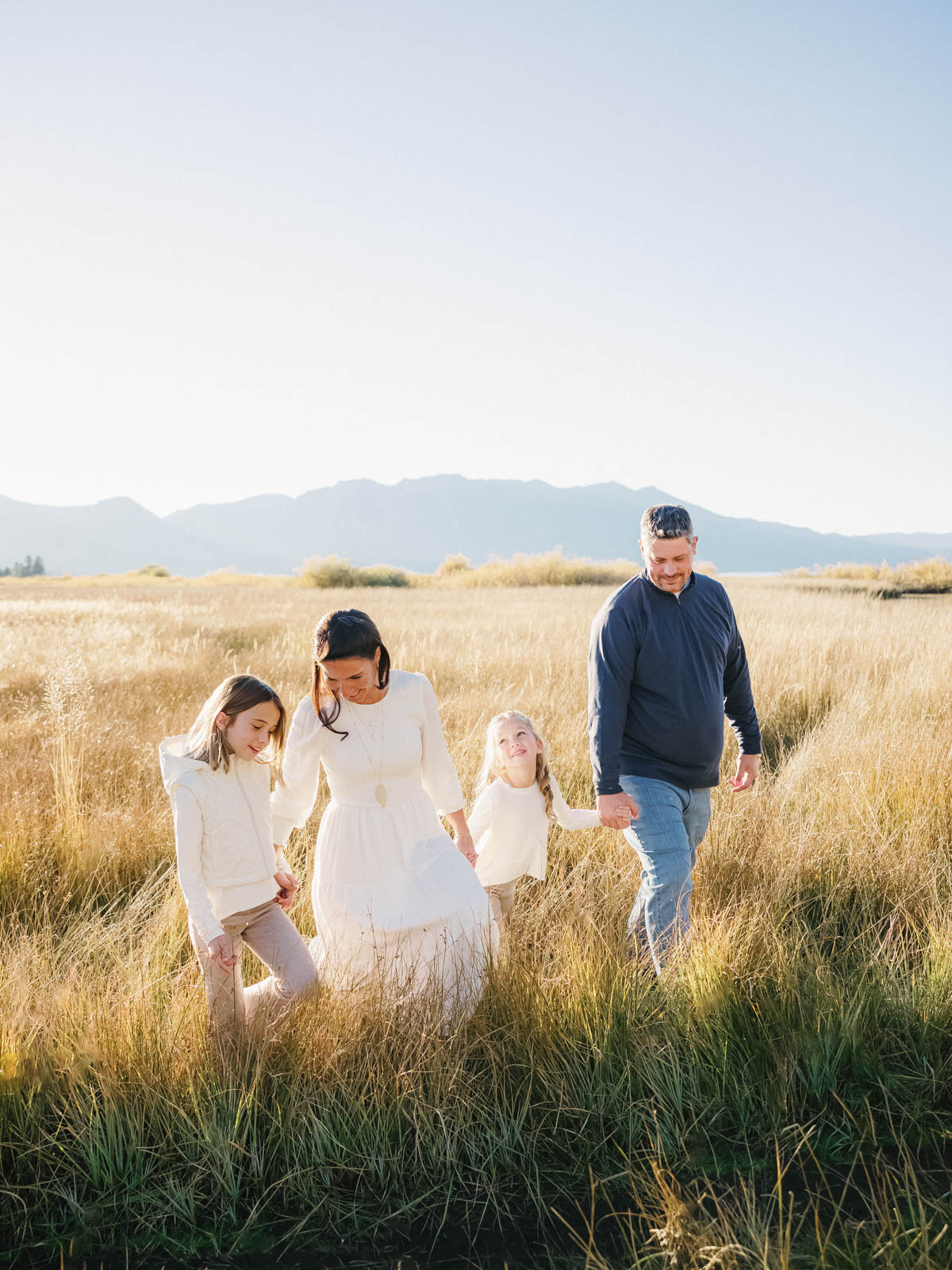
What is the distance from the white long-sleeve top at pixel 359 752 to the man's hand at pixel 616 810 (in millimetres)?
740

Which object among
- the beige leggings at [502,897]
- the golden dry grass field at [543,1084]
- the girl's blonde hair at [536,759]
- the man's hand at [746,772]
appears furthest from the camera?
the man's hand at [746,772]

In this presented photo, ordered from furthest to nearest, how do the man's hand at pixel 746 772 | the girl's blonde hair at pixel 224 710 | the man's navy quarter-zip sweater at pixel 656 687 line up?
1. the man's hand at pixel 746 772
2. the man's navy quarter-zip sweater at pixel 656 687
3. the girl's blonde hair at pixel 224 710

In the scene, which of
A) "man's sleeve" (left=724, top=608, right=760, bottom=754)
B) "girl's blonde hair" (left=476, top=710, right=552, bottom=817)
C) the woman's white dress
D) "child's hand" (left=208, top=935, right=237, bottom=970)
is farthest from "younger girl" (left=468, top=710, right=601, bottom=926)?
"child's hand" (left=208, top=935, right=237, bottom=970)

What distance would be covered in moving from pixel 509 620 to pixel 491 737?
1177cm

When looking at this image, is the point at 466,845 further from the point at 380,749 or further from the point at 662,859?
the point at 662,859

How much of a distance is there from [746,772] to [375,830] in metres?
1.76

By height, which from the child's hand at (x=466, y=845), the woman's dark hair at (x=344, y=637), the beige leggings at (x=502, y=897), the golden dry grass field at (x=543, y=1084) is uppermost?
the woman's dark hair at (x=344, y=637)

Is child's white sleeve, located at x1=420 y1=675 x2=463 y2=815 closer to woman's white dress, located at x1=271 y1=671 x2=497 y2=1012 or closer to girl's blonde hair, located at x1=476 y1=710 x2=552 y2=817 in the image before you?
woman's white dress, located at x1=271 y1=671 x2=497 y2=1012

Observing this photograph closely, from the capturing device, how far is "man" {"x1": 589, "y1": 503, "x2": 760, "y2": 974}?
10.6ft

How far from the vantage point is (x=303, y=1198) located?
90.4 inches

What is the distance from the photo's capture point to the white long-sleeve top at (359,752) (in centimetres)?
307

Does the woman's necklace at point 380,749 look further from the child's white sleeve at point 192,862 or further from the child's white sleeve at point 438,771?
the child's white sleeve at point 192,862

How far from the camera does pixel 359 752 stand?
121 inches

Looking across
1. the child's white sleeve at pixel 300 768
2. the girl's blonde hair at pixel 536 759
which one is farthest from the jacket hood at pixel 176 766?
the girl's blonde hair at pixel 536 759
